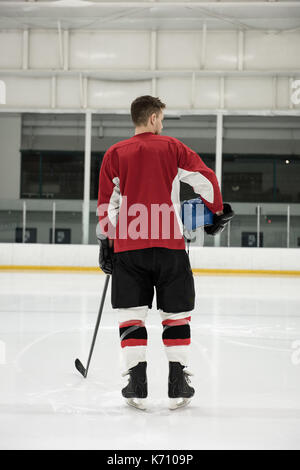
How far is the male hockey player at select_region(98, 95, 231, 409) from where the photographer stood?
2.29m

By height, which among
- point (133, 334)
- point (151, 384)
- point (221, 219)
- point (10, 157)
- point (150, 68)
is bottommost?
point (151, 384)

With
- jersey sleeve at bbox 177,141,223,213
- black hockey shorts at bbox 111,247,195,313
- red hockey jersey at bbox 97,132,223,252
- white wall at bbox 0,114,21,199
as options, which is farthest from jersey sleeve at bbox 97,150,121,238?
white wall at bbox 0,114,21,199

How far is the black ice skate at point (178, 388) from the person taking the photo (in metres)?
2.29

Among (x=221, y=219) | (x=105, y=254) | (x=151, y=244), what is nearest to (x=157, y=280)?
(x=151, y=244)

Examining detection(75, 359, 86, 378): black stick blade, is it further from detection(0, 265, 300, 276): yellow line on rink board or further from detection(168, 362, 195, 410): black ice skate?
detection(0, 265, 300, 276): yellow line on rink board

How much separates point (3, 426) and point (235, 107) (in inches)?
365

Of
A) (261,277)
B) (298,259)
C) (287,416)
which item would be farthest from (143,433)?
(298,259)

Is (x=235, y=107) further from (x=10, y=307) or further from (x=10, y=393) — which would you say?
(x=10, y=393)

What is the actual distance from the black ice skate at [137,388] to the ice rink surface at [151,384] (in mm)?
56

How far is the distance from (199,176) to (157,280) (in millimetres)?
496

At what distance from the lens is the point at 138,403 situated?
7.41 feet

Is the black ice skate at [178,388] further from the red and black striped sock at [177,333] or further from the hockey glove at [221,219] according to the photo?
the hockey glove at [221,219]

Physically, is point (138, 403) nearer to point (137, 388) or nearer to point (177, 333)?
point (137, 388)

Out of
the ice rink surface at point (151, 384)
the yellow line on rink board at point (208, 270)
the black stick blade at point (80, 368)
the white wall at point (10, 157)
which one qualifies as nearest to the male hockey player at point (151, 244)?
the ice rink surface at point (151, 384)
